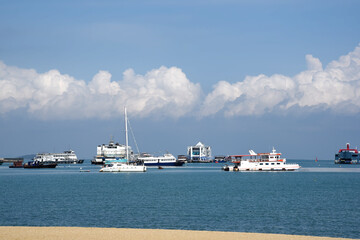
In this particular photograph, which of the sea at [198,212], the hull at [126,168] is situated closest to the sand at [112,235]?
the sea at [198,212]

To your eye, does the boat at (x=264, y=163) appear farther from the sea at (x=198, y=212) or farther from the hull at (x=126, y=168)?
the sea at (x=198, y=212)

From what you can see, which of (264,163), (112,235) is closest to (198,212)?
(112,235)

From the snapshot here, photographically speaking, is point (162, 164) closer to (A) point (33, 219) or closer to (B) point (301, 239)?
(A) point (33, 219)

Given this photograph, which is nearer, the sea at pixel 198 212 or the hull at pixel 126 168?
the sea at pixel 198 212

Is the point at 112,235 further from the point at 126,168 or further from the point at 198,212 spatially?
the point at 126,168

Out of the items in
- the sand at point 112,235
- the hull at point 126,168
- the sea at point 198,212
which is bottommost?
the sea at point 198,212

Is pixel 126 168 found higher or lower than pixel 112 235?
higher

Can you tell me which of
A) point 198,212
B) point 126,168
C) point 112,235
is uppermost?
point 126,168

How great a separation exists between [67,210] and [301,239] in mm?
24756

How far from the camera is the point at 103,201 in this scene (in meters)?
52.9

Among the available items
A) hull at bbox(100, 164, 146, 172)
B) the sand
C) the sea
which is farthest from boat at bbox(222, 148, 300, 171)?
the sand

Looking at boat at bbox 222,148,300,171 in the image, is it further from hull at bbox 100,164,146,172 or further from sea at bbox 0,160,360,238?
sea at bbox 0,160,360,238

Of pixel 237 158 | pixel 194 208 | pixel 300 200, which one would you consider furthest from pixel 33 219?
pixel 237 158

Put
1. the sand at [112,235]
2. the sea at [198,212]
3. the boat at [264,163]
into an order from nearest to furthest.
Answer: the sand at [112,235] < the sea at [198,212] < the boat at [264,163]
